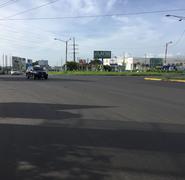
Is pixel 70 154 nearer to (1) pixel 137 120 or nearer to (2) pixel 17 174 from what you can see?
(2) pixel 17 174

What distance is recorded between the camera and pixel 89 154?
7266 millimetres

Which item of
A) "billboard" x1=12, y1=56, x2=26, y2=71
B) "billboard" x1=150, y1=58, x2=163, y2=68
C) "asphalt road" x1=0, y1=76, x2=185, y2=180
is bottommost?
"billboard" x1=12, y1=56, x2=26, y2=71

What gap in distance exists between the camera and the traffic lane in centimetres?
607

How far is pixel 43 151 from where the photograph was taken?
752 centimetres

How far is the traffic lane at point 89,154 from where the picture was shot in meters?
6.07

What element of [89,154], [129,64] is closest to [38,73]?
[89,154]

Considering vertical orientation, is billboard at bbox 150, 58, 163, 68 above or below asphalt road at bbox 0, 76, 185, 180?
below

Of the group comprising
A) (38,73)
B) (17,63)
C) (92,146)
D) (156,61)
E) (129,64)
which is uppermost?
(92,146)

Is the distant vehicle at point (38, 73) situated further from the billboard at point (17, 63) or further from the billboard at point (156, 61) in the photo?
the billboard at point (17, 63)

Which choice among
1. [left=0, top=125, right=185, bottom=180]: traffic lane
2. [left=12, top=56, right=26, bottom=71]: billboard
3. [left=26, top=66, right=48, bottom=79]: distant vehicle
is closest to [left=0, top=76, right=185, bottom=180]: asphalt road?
[left=0, top=125, right=185, bottom=180]: traffic lane

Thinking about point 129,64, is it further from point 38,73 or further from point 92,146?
point 92,146

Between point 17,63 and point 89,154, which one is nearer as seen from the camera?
point 89,154

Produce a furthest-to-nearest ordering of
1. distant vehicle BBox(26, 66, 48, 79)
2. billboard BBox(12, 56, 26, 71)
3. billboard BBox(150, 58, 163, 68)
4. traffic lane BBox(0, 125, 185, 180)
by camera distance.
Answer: billboard BBox(12, 56, 26, 71)
billboard BBox(150, 58, 163, 68)
distant vehicle BBox(26, 66, 48, 79)
traffic lane BBox(0, 125, 185, 180)

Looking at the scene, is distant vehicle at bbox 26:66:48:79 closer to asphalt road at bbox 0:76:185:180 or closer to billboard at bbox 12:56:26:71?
asphalt road at bbox 0:76:185:180
